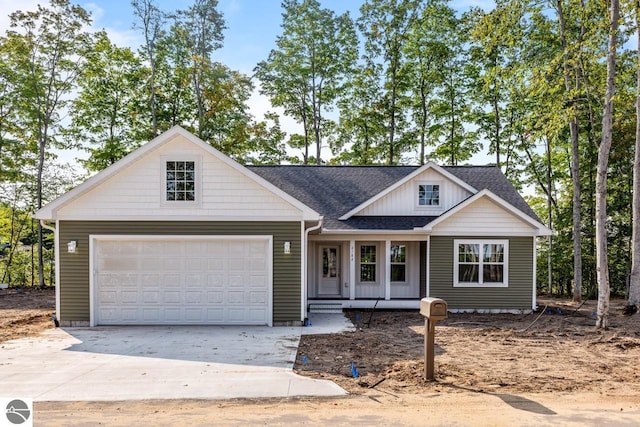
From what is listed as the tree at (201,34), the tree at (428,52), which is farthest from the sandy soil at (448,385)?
the tree at (428,52)

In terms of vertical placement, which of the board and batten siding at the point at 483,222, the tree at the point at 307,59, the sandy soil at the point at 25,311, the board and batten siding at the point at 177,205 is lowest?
the sandy soil at the point at 25,311

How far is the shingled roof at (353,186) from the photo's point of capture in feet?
49.4

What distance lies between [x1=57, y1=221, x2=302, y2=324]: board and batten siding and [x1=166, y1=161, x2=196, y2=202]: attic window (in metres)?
0.66

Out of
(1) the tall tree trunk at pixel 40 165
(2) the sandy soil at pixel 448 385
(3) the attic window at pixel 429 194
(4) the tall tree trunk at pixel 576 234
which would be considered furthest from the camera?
(1) the tall tree trunk at pixel 40 165

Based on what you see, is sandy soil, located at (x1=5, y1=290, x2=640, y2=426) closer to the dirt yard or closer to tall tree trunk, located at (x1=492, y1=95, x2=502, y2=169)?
the dirt yard

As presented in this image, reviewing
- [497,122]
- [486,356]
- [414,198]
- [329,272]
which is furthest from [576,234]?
[486,356]

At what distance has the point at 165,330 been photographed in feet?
35.7

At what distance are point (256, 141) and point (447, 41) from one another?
483 inches

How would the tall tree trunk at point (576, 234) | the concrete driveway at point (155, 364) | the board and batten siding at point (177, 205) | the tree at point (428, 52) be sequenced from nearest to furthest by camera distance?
the concrete driveway at point (155, 364), the board and batten siding at point (177, 205), the tall tree trunk at point (576, 234), the tree at point (428, 52)

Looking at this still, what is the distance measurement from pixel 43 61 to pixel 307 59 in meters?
13.4

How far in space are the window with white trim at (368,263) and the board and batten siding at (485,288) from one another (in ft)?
7.20

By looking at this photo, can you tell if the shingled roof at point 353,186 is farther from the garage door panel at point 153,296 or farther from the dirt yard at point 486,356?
the garage door panel at point 153,296

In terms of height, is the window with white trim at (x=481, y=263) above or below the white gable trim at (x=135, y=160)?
below

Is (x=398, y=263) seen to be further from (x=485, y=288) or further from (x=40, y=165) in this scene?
(x=40, y=165)
